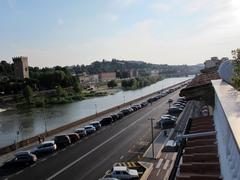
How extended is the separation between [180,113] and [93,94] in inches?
2098

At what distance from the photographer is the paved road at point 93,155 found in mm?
17031

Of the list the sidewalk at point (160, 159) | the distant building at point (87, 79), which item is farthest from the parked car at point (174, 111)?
the distant building at point (87, 79)

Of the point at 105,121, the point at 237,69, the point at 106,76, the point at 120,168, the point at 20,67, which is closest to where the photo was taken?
the point at 237,69

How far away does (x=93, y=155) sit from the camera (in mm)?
20281

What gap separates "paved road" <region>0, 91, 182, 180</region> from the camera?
17031 millimetres

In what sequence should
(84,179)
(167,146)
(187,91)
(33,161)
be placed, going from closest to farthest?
(187,91) < (84,179) < (33,161) < (167,146)

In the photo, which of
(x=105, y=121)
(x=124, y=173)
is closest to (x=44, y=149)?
(x=124, y=173)

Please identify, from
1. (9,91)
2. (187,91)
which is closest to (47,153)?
(187,91)

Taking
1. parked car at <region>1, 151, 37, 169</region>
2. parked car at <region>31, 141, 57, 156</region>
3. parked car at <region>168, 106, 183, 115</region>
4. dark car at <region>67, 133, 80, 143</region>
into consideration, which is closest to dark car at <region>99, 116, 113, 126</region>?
dark car at <region>67, 133, 80, 143</region>

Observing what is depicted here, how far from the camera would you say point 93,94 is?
290 feet

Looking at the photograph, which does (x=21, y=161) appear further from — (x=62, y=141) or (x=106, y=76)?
(x=106, y=76)

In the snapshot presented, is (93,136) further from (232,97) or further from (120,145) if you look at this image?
(232,97)

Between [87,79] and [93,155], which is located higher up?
[87,79]

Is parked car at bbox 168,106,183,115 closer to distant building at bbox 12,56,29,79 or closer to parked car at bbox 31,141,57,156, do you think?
parked car at bbox 31,141,57,156
